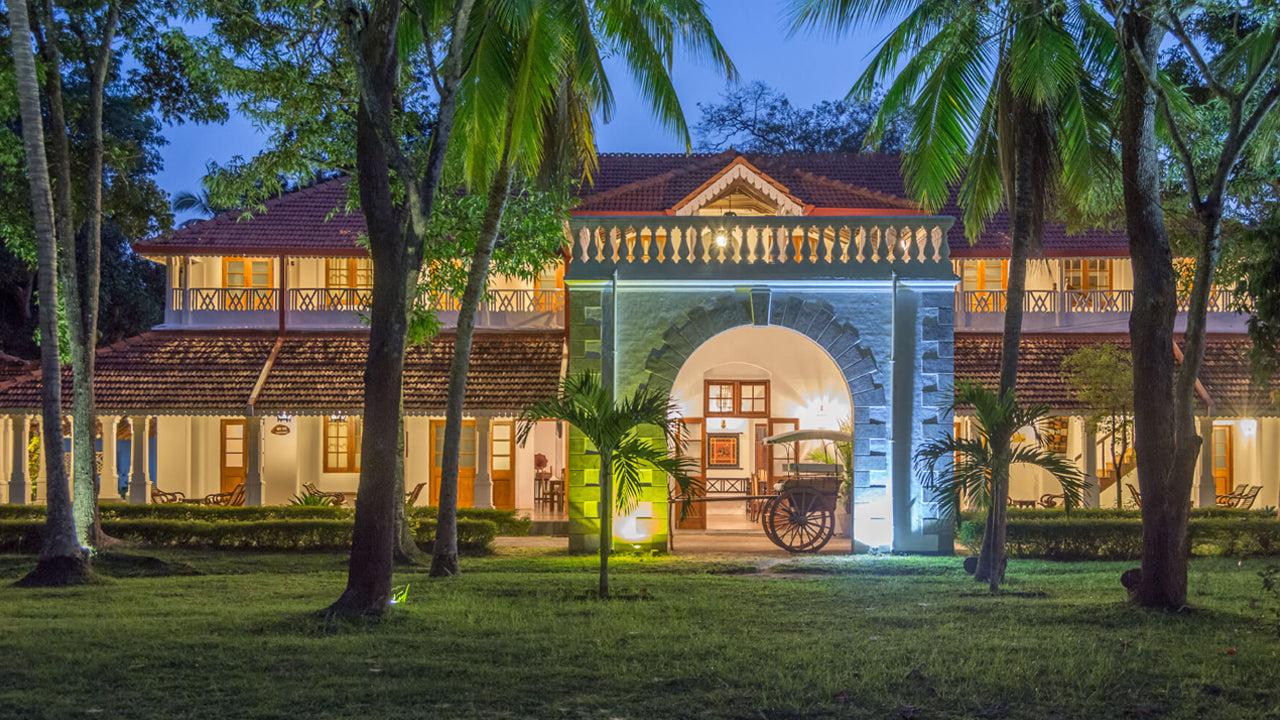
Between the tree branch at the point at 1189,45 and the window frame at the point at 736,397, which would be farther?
the window frame at the point at 736,397

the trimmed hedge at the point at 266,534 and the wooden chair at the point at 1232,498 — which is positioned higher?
the wooden chair at the point at 1232,498

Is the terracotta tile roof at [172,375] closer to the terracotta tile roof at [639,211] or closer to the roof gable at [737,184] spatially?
the terracotta tile roof at [639,211]

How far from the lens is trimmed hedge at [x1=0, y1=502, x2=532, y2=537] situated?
16.5m

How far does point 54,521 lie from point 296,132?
499cm

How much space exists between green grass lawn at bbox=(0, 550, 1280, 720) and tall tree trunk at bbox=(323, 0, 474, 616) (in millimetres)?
426

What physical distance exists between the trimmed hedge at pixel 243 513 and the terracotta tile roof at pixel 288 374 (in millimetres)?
1873

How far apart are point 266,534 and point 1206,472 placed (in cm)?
1468

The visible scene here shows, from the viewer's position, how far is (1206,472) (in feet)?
61.1

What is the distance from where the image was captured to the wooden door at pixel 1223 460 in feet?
70.2

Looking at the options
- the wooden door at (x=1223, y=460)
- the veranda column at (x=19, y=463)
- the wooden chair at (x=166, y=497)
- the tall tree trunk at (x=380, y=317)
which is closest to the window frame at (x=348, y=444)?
the wooden chair at (x=166, y=497)

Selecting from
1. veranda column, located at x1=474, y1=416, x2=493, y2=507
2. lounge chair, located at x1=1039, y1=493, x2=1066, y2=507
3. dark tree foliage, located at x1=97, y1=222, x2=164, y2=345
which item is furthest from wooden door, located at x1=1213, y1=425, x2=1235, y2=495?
dark tree foliage, located at x1=97, y1=222, x2=164, y2=345

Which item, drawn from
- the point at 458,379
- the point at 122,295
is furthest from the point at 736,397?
the point at 122,295

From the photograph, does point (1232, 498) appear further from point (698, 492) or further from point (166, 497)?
point (166, 497)

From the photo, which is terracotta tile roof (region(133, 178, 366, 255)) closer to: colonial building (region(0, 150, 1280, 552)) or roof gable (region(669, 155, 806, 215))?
colonial building (region(0, 150, 1280, 552))
